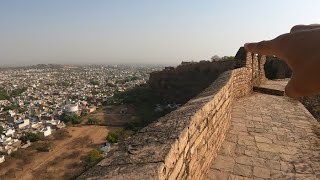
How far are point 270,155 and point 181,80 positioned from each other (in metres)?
27.6

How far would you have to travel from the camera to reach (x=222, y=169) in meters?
4.06

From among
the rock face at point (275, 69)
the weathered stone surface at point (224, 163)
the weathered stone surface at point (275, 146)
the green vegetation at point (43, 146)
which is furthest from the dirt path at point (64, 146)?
the weathered stone surface at point (224, 163)

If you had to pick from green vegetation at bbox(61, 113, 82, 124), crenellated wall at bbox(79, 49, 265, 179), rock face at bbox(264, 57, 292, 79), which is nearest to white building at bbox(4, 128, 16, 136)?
green vegetation at bbox(61, 113, 82, 124)

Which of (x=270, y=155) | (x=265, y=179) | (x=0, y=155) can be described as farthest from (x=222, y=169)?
(x=0, y=155)

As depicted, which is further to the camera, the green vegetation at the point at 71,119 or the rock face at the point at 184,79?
the green vegetation at the point at 71,119

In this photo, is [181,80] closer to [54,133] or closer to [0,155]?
[54,133]

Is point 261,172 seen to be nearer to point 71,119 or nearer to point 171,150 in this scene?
point 171,150

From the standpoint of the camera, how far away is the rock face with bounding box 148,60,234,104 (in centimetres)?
2717

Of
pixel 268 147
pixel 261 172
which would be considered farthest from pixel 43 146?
pixel 261 172

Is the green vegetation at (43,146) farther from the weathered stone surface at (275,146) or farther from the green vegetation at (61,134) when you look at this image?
the weathered stone surface at (275,146)

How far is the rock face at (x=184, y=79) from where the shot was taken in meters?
27.2

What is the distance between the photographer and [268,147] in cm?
495

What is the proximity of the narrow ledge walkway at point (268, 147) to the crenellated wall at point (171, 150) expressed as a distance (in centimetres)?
27

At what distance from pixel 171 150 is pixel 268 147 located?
3060 mm
